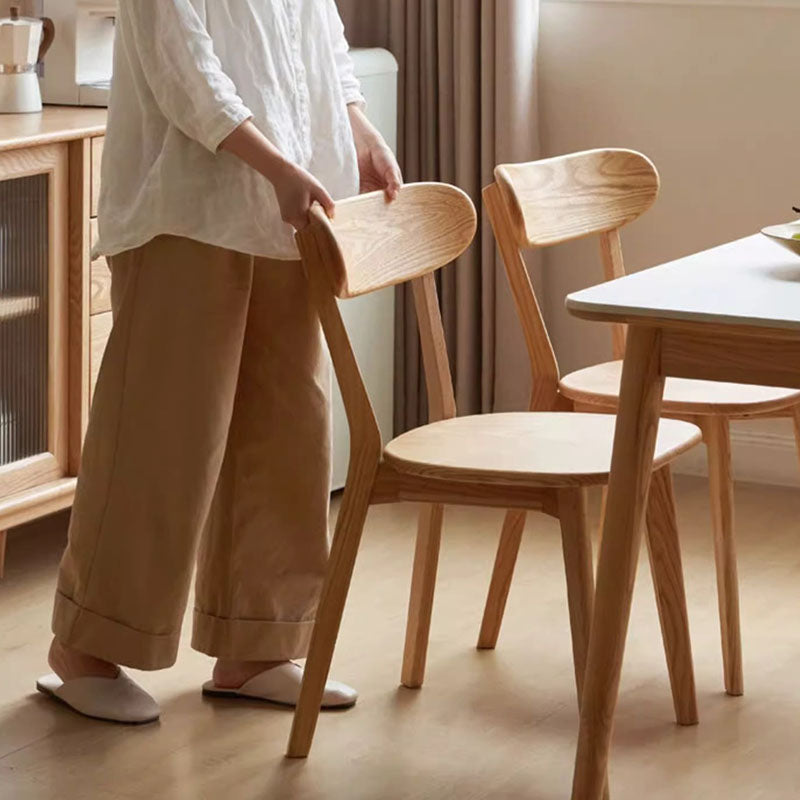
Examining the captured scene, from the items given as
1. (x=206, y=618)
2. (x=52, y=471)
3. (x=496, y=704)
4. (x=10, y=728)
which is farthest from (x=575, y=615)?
(x=52, y=471)

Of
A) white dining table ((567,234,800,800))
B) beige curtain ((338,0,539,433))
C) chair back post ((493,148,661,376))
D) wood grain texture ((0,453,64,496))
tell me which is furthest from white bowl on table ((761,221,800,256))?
beige curtain ((338,0,539,433))

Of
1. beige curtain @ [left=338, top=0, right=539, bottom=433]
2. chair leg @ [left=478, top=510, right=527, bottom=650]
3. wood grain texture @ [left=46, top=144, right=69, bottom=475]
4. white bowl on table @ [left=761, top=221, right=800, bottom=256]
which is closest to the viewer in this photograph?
white bowl on table @ [left=761, top=221, right=800, bottom=256]

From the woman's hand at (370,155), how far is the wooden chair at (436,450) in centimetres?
9

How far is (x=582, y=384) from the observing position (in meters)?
2.66

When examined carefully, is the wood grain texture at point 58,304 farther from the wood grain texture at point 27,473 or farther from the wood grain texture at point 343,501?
the wood grain texture at point 343,501

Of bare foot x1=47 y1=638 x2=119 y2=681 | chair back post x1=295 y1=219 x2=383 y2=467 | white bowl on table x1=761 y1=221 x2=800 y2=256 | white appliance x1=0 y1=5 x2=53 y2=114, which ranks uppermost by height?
white appliance x1=0 y1=5 x2=53 y2=114

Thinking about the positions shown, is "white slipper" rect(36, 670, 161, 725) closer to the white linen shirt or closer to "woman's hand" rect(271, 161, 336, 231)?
the white linen shirt

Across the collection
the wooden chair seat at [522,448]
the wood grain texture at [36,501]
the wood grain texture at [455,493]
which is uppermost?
the wooden chair seat at [522,448]

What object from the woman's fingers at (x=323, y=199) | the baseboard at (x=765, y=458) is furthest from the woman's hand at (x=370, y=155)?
the baseboard at (x=765, y=458)

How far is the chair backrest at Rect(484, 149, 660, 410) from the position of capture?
259cm

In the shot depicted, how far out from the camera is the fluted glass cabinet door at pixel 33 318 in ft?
9.73

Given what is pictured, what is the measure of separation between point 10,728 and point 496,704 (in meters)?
0.70

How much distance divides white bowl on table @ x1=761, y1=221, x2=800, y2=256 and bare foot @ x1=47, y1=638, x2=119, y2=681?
1126 millimetres

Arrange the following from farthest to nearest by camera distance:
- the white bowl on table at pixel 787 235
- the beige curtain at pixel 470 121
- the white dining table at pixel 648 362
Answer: the beige curtain at pixel 470 121 → the white bowl on table at pixel 787 235 → the white dining table at pixel 648 362
